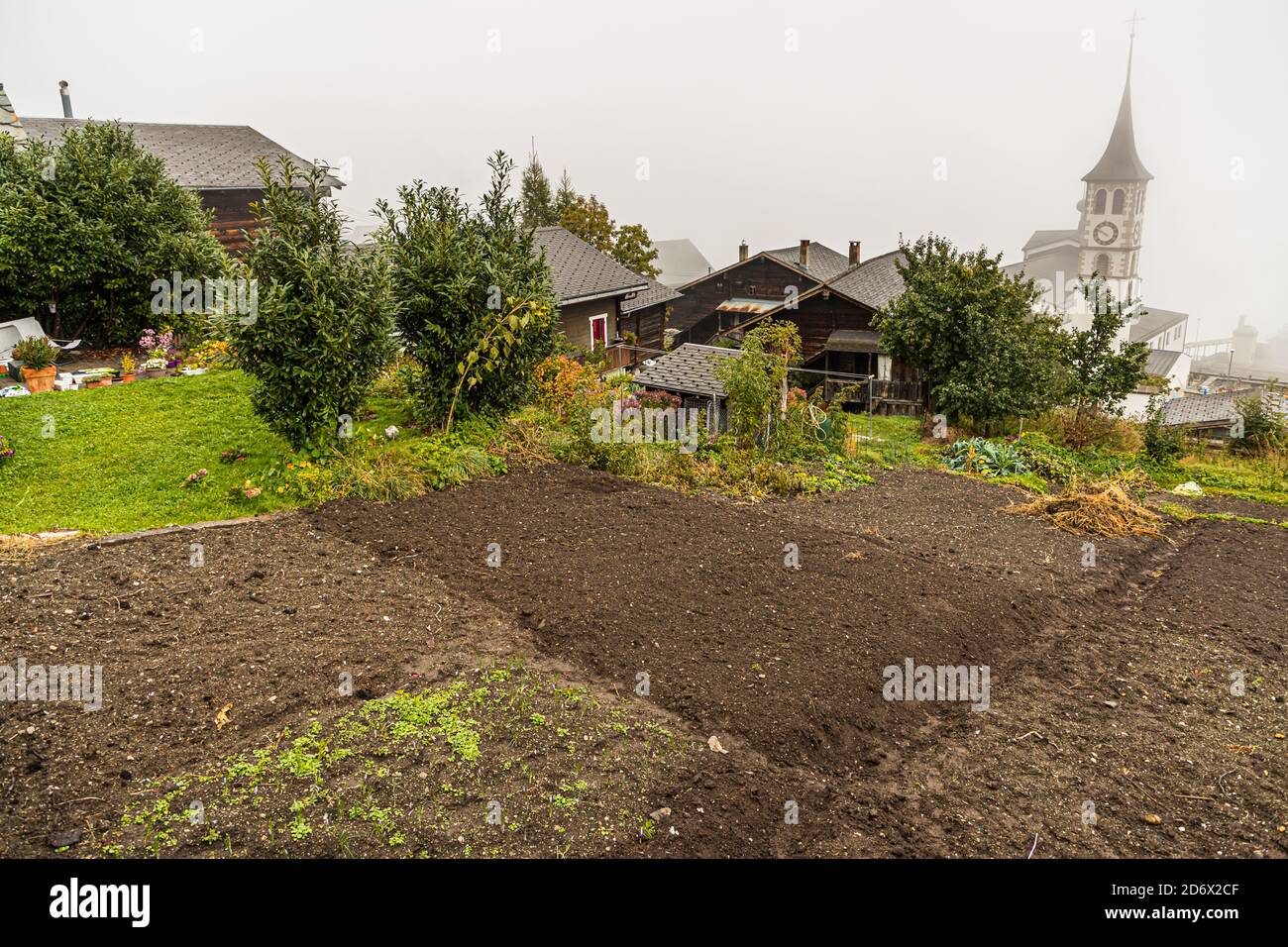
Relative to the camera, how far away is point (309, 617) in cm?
770

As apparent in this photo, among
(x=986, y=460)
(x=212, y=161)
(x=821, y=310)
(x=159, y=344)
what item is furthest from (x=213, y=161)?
(x=986, y=460)

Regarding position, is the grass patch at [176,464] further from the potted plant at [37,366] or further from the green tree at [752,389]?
the green tree at [752,389]

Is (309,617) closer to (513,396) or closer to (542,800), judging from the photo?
(542,800)

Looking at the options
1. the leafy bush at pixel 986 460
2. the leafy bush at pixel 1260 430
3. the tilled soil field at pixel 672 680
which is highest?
the leafy bush at pixel 1260 430

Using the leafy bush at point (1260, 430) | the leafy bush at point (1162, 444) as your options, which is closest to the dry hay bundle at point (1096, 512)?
the leafy bush at point (1162, 444)

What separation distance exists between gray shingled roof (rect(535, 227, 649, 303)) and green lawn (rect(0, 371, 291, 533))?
1112cm

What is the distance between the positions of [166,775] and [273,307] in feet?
22.5

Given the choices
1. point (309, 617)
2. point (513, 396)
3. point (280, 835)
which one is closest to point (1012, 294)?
point (513, 396)

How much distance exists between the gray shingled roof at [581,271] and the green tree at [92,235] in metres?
9.76

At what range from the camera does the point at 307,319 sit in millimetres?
10750

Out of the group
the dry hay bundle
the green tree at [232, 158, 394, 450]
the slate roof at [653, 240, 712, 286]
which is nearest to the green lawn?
the green tree at [232, 158, 394, 450]

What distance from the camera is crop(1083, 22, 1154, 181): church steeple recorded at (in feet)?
225

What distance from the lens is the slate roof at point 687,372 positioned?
1744 centimetres
